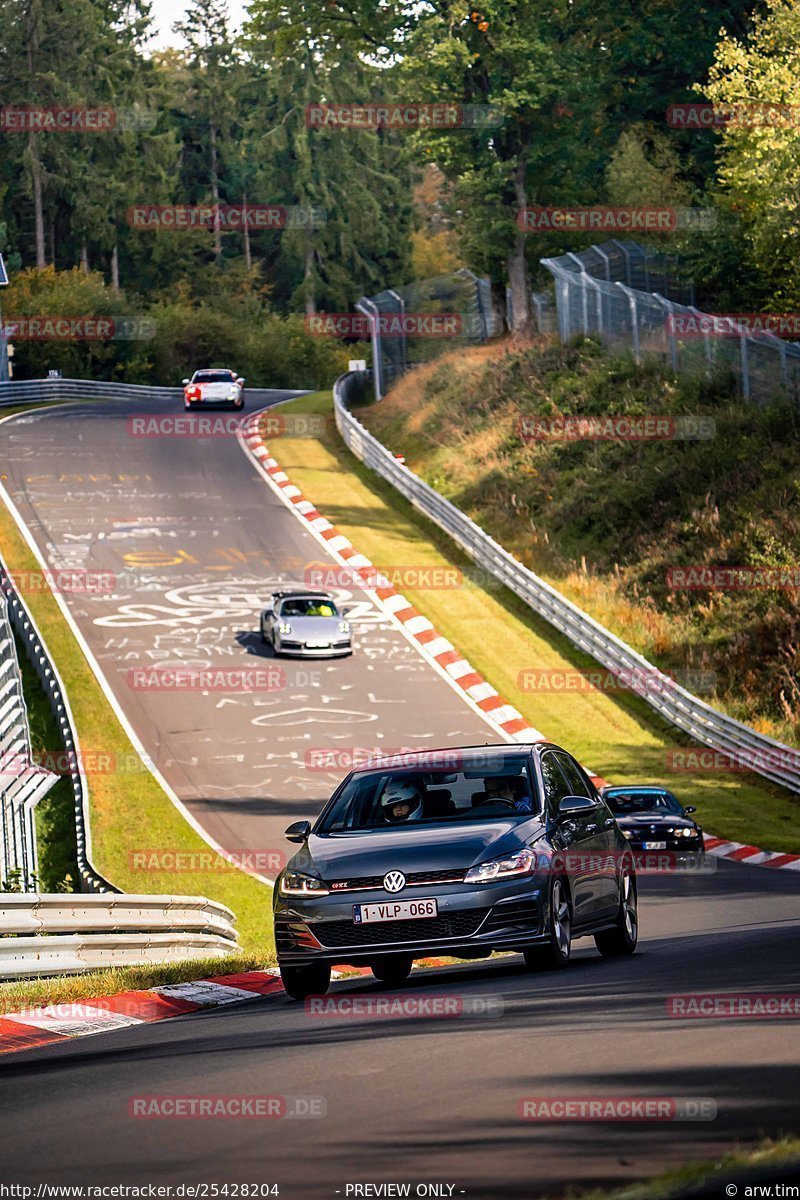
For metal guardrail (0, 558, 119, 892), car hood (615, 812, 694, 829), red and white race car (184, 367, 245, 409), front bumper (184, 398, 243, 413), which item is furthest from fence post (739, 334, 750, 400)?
front bumper (184, 398, 243, 413)

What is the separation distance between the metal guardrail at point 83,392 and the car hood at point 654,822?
46.7m

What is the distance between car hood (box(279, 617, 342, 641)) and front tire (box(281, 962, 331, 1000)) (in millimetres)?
21781

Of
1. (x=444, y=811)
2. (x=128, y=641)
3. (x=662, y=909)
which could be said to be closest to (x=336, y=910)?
(x=444, y=811)

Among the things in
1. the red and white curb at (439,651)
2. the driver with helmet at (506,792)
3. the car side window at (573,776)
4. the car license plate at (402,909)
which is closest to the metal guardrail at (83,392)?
the red and white curb at (439,651)

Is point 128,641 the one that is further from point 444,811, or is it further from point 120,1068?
point 120,1068

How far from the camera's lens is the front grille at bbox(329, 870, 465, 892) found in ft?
35.6

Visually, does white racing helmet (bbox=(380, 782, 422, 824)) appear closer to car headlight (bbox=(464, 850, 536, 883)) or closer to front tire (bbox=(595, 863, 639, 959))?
car headlight (bbox=(464, 850, 536, 883))

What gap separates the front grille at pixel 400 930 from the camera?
10.8 metres

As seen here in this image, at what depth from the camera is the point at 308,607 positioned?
112ft

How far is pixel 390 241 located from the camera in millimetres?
117000

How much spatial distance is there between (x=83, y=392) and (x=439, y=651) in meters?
43.0

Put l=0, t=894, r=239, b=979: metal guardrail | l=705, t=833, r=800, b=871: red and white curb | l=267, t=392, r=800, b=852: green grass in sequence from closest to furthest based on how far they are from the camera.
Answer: l=0, t=894, r=239, b=979: metal guardrail, l=705, t=833, r=800, b=871: red and white curb, l=267, t=392, r=800, b=852: green grass

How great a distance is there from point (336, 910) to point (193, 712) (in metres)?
19.3

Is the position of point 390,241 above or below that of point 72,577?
above
